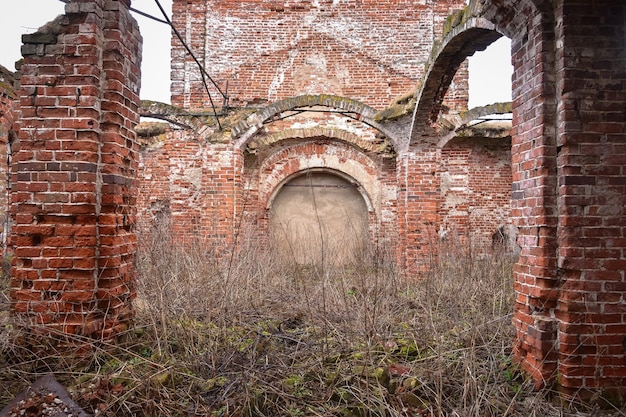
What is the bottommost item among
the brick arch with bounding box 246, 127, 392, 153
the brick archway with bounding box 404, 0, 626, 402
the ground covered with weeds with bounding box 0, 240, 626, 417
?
the ground covered with weeds with bounding box 0, 240, 626, 417

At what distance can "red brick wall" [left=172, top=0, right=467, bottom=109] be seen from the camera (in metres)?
11.8

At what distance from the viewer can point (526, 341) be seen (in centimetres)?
349

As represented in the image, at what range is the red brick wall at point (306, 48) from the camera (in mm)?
11781

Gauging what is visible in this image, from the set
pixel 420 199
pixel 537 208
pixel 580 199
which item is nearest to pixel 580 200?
pixel 580 199

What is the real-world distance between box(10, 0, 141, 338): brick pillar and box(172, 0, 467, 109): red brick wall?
8.30 metres

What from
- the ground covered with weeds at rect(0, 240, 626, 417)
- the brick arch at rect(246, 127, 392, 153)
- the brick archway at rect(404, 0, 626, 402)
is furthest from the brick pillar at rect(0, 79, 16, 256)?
the brick archway at rect(404, 0, 626, 402)

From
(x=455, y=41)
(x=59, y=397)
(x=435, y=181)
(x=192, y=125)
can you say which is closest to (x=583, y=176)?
(x=455, y=41)

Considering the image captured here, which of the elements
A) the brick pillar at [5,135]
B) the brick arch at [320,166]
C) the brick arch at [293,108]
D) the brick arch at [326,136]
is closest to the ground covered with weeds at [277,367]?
the brick pillar at [5,135]

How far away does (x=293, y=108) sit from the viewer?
8648 mm

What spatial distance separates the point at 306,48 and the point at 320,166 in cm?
334

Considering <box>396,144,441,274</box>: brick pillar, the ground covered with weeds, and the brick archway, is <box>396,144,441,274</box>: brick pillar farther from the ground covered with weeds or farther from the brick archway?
the brick archway

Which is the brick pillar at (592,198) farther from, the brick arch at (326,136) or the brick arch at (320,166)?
the brick arch at (320,166)

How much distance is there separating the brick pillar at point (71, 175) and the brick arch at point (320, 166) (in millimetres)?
7585

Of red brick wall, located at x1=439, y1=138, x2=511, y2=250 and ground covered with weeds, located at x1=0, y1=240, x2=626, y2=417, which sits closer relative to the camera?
ground covered with weeds, located at x1=0, y1=240, x2=626, y2=417
